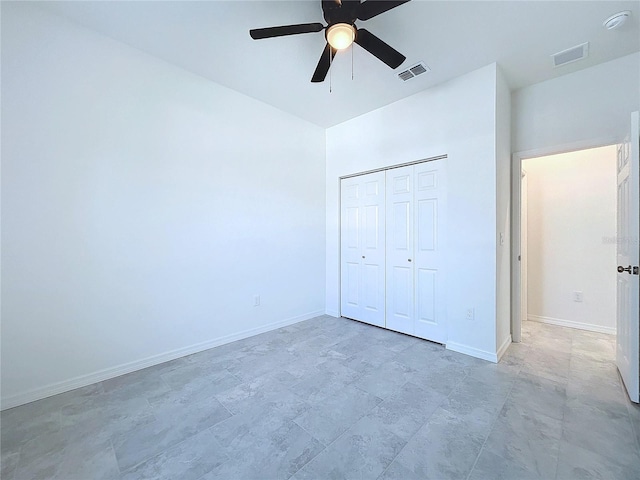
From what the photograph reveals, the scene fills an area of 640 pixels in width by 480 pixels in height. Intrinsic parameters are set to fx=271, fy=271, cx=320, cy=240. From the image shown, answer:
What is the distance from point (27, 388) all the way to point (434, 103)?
14.3ft

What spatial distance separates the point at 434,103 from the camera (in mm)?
2980

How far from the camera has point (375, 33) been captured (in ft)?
A: 7.23

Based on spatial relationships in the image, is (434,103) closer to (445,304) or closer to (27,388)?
(445,304)

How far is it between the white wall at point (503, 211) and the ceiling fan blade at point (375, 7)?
5.39ft

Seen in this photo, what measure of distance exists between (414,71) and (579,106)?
5.43 ft

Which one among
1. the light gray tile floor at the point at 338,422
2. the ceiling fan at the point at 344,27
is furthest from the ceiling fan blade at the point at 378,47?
the light gray tile floor at the point at 338,422

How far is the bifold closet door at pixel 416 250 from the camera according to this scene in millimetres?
2992

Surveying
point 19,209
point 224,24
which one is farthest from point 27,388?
point 224,24

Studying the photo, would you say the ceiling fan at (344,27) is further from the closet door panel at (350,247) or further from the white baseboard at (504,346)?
the white baseboard at (504,346)

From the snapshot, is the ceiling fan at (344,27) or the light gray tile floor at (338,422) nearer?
the light gray tile floor at (338,422)

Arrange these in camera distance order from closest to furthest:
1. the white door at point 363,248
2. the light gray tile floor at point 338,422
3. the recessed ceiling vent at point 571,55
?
the light gray tile floor at point 338,422 < the recessed ceiling vent at point 571,55 < the white door at point 363,248

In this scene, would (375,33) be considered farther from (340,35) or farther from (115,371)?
(115,371)

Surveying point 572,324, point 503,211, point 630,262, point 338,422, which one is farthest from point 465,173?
point 572,324

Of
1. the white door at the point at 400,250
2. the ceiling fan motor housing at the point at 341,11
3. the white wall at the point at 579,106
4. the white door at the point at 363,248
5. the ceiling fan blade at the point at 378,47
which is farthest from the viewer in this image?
the white door at the point at 363,248
